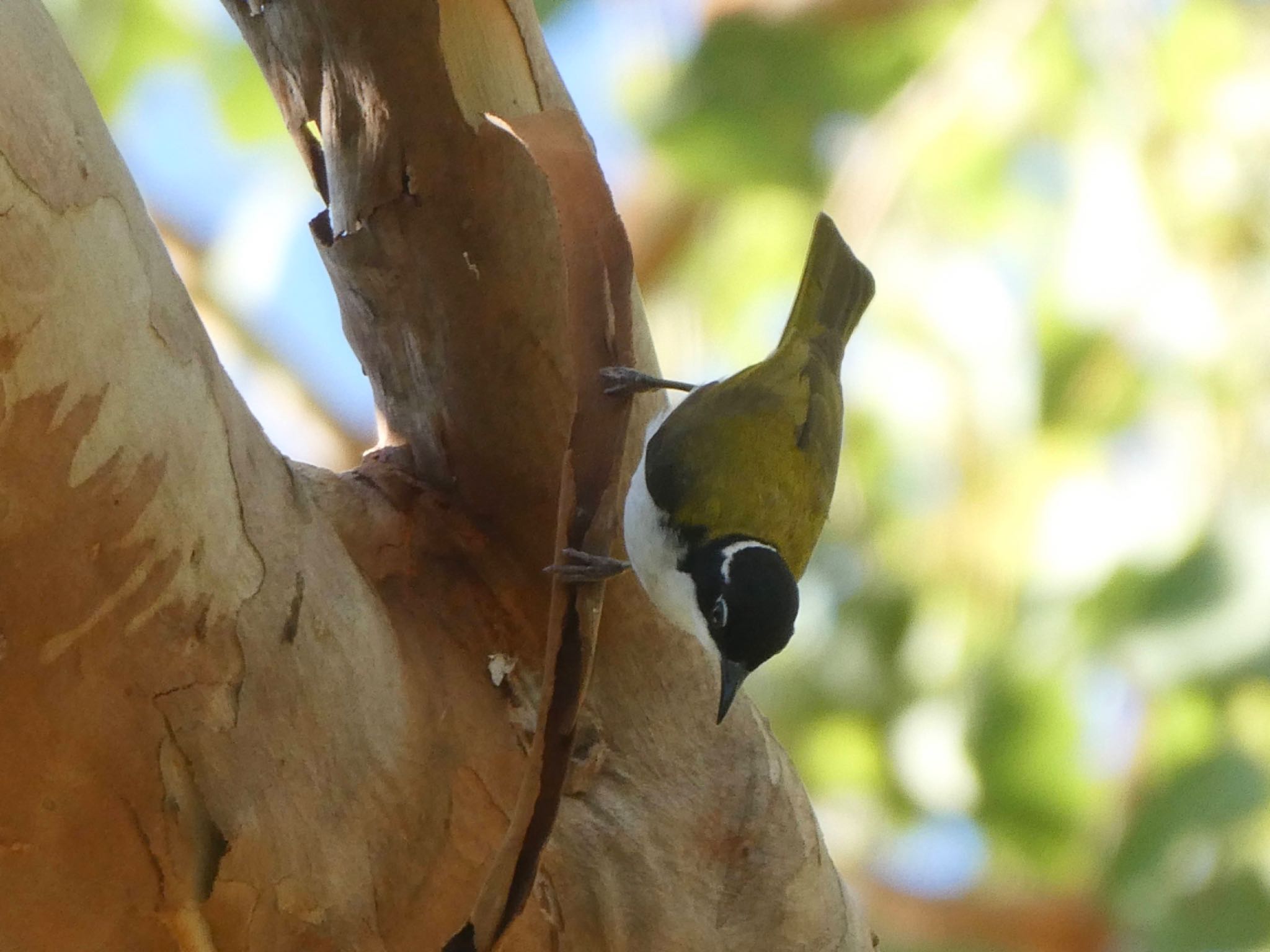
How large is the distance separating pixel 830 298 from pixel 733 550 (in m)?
0.92

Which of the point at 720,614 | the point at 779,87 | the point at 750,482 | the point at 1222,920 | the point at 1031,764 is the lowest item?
the point at 720,614

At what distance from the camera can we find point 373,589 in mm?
1969

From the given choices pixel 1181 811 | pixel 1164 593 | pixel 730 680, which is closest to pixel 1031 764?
pixel 1181 811

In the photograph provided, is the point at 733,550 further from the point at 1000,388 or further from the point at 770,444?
the point at 1000,388

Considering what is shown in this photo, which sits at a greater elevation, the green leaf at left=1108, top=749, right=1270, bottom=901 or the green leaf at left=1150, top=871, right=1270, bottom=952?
the green leaf at left=1108, top=749, right=1270, bottom=901

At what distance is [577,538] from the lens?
5.91 feet

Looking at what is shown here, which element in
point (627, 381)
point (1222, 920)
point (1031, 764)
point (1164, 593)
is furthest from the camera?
point (1031, 764)

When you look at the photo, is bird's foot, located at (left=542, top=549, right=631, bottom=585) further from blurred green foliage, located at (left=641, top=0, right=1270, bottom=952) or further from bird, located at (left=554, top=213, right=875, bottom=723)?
blurred green foliage, located at (left=641, top=0, right=1270, bottom=952)

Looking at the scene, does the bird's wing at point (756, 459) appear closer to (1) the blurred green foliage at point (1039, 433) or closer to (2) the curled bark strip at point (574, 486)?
(2) the curled bark strip at point (574, 486)

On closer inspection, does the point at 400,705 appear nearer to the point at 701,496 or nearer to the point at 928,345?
the point at 701,496

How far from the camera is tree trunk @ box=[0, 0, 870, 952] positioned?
1535 mm

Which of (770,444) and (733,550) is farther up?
(770,444)

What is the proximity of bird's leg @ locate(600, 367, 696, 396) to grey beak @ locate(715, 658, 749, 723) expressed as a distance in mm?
448

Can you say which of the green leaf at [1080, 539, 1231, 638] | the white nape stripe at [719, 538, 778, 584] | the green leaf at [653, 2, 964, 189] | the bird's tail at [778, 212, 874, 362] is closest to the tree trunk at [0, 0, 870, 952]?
the white nape stripe at [719, 538, 778, 584]
